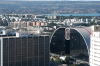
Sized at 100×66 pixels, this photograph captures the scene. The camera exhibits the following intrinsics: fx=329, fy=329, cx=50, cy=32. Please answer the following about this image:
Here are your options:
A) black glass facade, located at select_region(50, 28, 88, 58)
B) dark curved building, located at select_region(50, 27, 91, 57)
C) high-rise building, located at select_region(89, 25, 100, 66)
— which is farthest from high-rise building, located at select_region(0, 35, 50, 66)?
black glass facade, located at select_region(50, 28, 88, 58)

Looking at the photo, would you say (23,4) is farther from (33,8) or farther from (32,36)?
(32,36)

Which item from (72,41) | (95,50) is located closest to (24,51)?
(95,50)

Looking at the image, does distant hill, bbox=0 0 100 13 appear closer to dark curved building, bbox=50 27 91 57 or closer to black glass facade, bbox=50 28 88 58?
black glass facade, bbox=50 28 88 58

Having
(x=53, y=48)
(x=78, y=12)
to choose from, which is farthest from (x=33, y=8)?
(x=53, y=48)

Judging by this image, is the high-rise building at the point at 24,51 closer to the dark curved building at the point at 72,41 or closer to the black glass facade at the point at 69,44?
the dark curved building at the point at 72,41

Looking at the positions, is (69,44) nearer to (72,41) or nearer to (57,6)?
(72,41)
